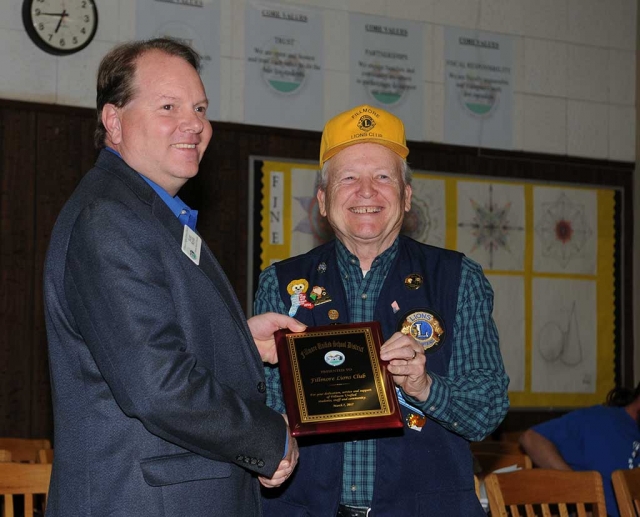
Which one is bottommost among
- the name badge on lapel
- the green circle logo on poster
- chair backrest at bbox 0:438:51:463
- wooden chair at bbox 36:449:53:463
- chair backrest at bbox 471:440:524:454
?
chair backrest at bbox 471:440:524:454

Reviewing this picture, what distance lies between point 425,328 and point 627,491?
60.8 inches

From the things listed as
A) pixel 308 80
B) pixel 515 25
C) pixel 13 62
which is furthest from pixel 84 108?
pixel 515 25

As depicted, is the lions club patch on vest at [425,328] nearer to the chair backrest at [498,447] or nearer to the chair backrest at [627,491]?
the chair backrest at [627,491]

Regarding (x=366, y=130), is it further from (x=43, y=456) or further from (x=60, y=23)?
(x=60, y=23)

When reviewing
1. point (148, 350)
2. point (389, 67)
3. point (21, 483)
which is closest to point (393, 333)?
point (148, 350)

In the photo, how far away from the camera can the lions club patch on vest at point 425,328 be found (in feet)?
7.74

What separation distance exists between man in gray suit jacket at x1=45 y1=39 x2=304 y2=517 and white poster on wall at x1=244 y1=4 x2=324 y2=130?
438 cm

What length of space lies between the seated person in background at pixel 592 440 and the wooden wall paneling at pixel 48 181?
2930 mm

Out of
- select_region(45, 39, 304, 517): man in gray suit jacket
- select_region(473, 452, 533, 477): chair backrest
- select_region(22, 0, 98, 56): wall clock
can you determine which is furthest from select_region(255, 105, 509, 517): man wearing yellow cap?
select_region(22, 0, 98, 56): wall clock

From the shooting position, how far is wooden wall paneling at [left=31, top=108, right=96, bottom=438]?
19.2ft

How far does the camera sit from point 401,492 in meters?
2.24

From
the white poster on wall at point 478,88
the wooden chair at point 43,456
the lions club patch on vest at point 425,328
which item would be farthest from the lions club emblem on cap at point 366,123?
the white poster on wall at point 478,88

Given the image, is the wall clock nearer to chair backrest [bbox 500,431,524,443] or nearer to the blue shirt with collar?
chair backrest [bbox 500,431,524,443]

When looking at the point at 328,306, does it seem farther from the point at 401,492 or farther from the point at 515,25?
the point at 515,25
